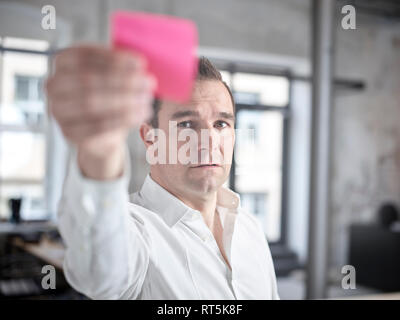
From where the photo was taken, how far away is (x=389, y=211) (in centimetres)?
475

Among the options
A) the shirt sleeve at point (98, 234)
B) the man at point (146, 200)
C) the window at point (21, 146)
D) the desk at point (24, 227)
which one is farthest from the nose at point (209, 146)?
the window at point (21, 146)

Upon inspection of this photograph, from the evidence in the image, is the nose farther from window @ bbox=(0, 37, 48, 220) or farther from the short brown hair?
window @ bbox=(0, 37, 48, 220)

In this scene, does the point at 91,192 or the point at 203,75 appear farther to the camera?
the point at 203,75

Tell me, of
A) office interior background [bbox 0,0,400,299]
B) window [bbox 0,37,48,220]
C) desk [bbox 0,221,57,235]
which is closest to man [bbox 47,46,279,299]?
office interior background [bbox 0,0,400,299]

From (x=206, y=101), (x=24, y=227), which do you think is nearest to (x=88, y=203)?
(x=206, y=101)

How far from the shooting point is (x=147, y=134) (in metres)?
0.76

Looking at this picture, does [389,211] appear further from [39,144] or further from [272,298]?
[272,298]

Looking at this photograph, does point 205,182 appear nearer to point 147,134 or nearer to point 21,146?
point 147,134

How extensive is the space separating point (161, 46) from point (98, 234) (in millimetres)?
231

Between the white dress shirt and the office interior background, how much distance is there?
3.27 ft

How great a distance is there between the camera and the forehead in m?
0.73

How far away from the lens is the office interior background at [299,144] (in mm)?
2305
